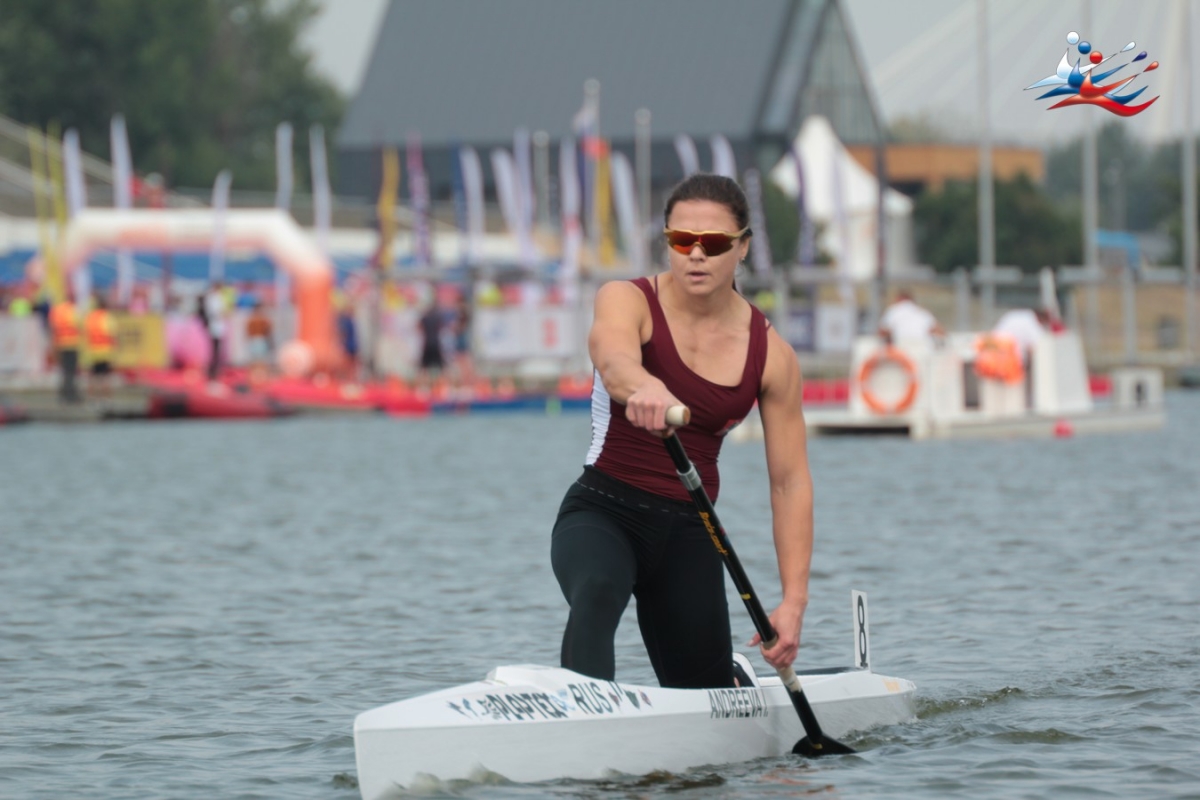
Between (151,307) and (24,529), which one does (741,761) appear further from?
(151,307)

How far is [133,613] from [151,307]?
28.8 m

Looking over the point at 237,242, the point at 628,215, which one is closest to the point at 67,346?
the point at 237,242

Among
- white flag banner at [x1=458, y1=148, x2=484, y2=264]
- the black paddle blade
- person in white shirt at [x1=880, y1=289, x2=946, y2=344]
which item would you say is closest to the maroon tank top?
the black paddle blade

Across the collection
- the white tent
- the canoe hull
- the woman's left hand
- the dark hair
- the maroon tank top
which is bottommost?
the canoe hull

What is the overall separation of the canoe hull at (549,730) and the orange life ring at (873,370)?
18359mm

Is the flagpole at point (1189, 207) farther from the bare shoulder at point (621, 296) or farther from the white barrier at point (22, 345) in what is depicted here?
the bare shoulder at point (621, 296)

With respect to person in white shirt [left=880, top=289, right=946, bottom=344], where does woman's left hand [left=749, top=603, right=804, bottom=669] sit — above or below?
below

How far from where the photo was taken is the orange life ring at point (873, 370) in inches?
979

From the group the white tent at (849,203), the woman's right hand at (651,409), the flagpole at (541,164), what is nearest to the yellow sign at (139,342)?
the woman's right hand at (651,409)

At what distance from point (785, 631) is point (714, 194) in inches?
54.6

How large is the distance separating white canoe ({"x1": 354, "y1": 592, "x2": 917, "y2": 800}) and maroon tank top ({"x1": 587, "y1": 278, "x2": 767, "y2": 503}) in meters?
0.67

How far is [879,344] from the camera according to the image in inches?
979

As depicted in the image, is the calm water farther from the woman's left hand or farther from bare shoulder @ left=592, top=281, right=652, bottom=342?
bare shoulder @ left=592, top=281, right=652, bottom=342

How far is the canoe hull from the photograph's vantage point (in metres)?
5.93
